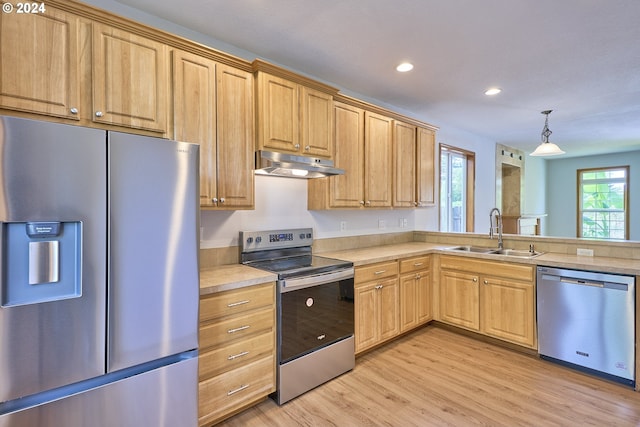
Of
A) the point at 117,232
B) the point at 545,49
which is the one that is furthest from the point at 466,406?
the point at 545,49

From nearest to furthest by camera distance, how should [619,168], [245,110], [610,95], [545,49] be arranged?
[245,110] < [545,49] < [610,95] < [619,168]

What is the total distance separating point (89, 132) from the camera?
1346 millimetres

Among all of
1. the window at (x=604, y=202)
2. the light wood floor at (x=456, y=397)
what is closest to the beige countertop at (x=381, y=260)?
the light wood floor at (x=456, y=397)

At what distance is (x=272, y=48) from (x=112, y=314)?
7.48ft

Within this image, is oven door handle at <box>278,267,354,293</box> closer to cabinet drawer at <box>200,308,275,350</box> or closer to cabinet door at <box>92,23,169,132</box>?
cabinet drawer at <box>200,308,275,350</box>

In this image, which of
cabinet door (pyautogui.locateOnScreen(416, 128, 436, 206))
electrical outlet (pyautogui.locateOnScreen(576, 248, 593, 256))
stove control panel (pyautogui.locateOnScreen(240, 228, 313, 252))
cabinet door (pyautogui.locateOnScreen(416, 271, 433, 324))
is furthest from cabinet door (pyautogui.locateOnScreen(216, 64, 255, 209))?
electrical outlet (pyautogui.locateOnScreen(576, 248, 593, 256))

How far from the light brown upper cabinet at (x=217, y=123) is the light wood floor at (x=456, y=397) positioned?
5.01 ft

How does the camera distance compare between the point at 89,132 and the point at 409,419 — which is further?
the point at 409,419

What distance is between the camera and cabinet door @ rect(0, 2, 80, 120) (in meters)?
1.39

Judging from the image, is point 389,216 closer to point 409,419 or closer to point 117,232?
point 409,419

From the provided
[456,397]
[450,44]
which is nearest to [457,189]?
[450,44]

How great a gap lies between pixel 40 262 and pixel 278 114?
173 centimetres

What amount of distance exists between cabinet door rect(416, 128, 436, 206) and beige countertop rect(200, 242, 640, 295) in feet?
2.45

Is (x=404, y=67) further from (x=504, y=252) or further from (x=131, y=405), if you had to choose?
(x=131, y=405)
